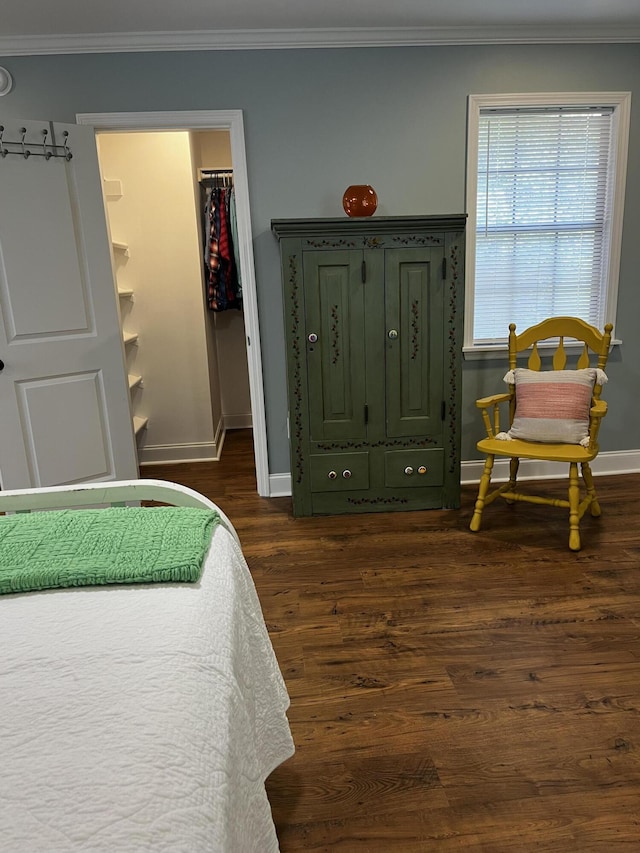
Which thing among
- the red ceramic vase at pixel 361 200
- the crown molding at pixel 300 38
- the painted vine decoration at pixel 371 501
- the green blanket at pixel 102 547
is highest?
the crown molding at pixel 300 38

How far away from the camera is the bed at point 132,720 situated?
623 millimetres

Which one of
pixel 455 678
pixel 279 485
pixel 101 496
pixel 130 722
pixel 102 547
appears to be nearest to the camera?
pixel 130 722

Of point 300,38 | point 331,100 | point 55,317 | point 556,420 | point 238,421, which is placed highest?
point 300,38

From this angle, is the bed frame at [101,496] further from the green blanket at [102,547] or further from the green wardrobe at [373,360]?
the green wardrobe at [373,360]

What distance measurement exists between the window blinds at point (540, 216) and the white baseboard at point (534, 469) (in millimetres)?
768

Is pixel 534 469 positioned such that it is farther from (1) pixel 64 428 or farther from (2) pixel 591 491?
(1) pixel 64 428

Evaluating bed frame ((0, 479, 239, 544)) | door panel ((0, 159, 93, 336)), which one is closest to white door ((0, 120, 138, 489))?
door panel ((0, 159, 93, 336))

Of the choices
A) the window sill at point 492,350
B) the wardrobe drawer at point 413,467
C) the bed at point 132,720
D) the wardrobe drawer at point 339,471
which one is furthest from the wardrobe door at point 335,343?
the bed at point 132,720

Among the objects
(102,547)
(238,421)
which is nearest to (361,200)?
(102,547)

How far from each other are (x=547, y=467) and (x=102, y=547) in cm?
310

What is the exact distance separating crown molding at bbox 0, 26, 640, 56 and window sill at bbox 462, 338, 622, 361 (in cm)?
158

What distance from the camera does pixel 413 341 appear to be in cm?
305

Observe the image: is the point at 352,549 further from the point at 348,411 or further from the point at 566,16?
the point at 566,16

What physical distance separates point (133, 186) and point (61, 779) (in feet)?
13.2
